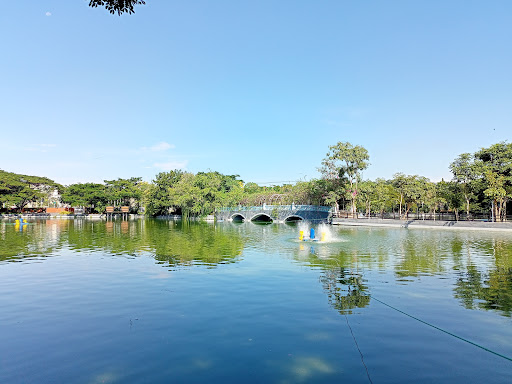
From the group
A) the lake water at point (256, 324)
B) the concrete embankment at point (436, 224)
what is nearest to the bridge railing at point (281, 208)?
the concrete embankment at point (436, 224)

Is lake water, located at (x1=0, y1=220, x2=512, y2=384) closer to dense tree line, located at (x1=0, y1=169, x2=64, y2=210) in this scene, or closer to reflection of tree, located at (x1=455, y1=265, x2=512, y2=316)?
reflection of tree, located at (x1=455, y1=265, x2=512, y2=316)

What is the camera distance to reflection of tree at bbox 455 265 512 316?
1211 centimetres

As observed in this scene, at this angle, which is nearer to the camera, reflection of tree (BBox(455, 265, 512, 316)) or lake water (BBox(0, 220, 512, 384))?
lake water (BBox(0, 220, 512, 384))

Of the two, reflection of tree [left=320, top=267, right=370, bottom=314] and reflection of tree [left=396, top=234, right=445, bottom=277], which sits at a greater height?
reflection of tree [left=320, top=267, right=370, bottom=314]

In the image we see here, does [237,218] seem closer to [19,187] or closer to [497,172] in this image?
[497,172]

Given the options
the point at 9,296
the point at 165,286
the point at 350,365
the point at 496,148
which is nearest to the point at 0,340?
the point at 9,296

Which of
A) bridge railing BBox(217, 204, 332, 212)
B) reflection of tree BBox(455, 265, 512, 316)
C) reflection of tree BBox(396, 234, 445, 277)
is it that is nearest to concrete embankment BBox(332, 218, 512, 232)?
bridge railing BBox(217, 204, 332, 212)

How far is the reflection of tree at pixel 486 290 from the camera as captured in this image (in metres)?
12.1

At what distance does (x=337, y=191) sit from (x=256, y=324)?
69847mm

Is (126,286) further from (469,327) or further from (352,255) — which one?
(352,255)

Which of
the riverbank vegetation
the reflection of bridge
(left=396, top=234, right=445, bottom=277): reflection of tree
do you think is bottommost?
(left=396, top=234, right=445, bottom=277): reflection of tree

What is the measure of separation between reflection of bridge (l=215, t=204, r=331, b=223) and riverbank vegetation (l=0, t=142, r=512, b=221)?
3085mm

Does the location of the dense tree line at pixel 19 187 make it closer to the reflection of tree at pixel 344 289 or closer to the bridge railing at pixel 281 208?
the bridge railing at pixel 281 208

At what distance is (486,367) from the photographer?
7.35m
